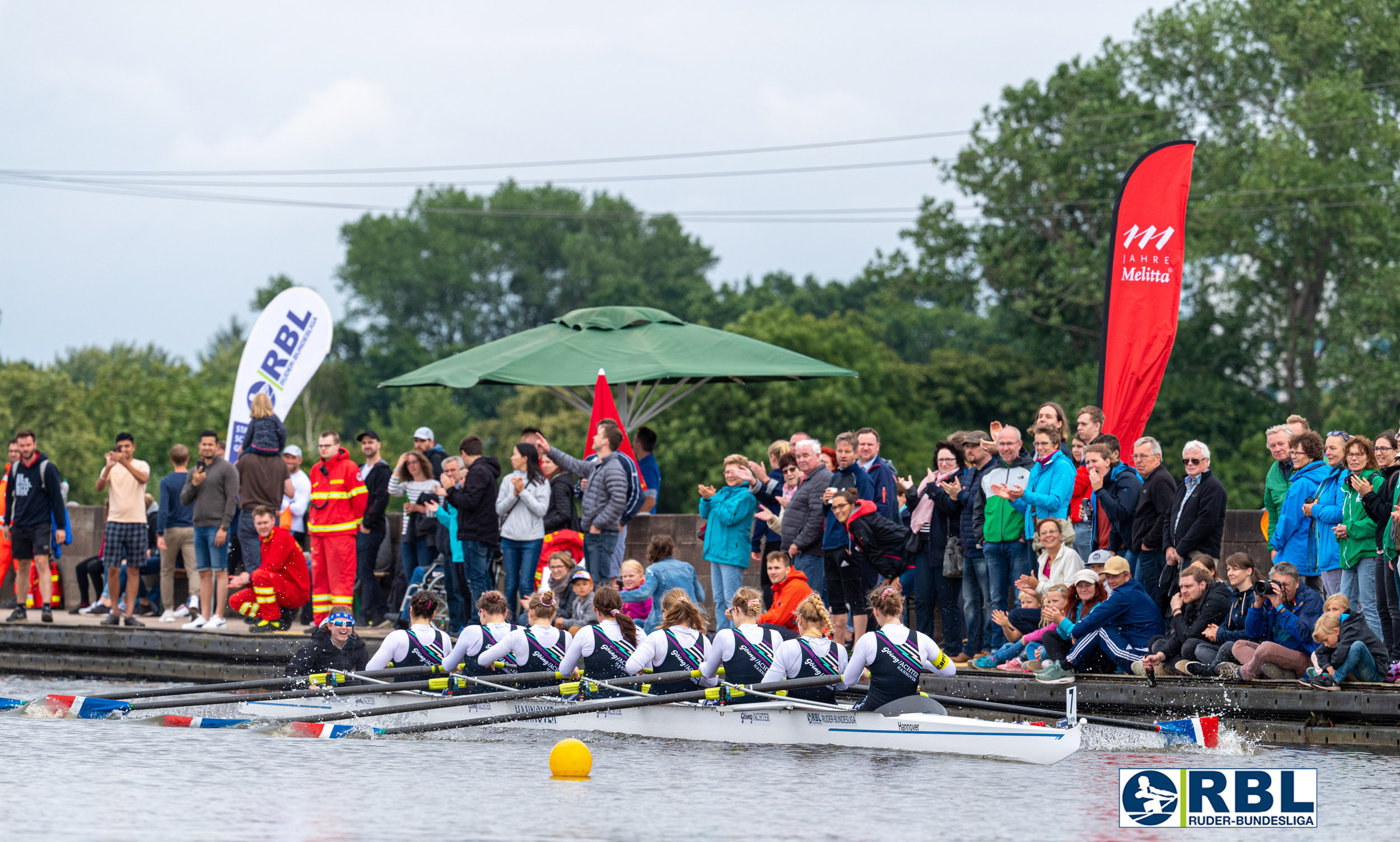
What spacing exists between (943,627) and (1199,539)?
2.83 metres

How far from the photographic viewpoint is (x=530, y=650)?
566 inches

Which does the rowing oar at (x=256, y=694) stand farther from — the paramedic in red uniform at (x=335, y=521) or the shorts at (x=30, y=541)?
the shorts at (x=30, y=541)

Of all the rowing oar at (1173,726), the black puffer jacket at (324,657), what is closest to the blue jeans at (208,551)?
the black puffer jacket at (324,657)

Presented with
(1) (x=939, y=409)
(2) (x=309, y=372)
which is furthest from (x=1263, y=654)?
(1) (x=939, y=409)

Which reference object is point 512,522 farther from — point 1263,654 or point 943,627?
point 1263,654

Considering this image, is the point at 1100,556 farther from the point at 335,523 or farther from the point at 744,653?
the point at 335,523

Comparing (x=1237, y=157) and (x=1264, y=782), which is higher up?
(x=1237, y=157)

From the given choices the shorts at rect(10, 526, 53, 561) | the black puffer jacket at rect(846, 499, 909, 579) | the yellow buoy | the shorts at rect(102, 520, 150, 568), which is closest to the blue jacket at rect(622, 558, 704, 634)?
the black puffer jacket at rect(846, 499, 909, 579)

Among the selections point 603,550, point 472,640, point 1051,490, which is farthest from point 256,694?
point 1051,490

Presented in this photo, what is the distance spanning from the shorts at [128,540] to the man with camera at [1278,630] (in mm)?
12076

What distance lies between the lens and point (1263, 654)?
42.3 feet

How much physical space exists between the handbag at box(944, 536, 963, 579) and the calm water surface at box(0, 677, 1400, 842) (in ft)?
7.72

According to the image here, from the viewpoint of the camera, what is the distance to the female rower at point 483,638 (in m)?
14.3

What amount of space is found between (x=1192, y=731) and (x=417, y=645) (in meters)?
6.76
